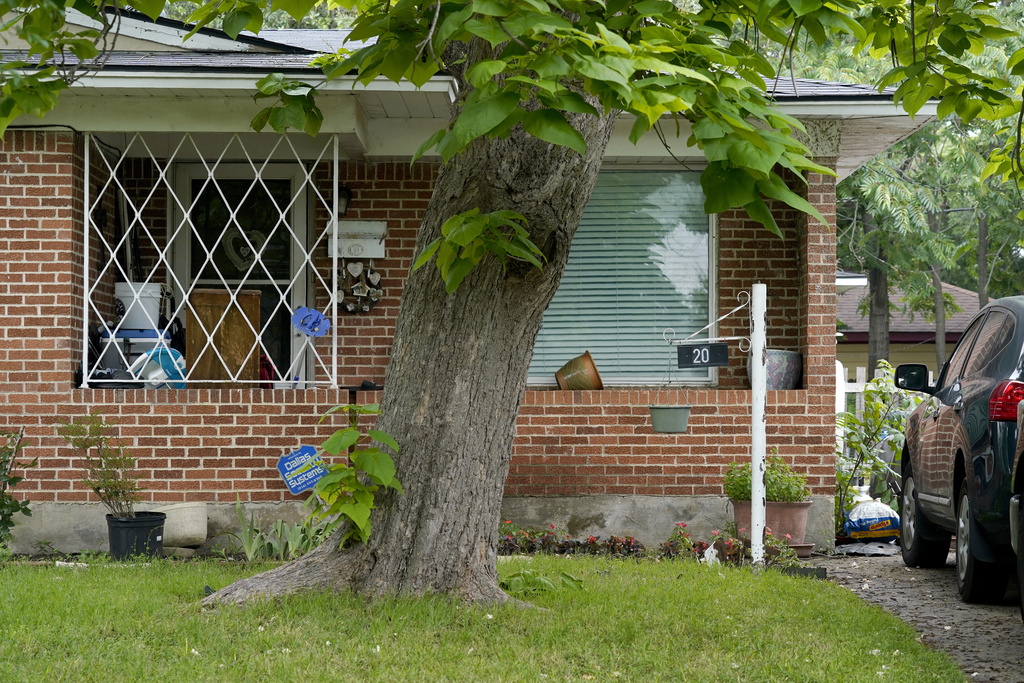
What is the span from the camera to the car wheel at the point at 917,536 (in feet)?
23.2

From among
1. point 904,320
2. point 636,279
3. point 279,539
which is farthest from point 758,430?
point 904,320

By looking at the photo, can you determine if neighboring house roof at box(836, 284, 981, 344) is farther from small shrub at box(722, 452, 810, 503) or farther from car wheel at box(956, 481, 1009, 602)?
car wheel at box(956, 481, 1009, 602)

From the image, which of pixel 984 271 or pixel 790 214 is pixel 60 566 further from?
pixel 984 271

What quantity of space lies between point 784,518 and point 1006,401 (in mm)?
2221

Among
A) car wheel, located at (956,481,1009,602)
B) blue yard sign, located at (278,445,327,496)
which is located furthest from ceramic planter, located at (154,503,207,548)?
car wheel, located at (956,481,1009,602)

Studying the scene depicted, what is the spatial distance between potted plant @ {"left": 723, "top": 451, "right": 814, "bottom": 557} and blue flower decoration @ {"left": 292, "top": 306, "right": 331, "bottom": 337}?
10.5 feet

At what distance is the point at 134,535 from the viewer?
6590 millimetres

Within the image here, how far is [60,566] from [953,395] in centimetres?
573

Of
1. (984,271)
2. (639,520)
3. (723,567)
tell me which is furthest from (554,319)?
(984,271)

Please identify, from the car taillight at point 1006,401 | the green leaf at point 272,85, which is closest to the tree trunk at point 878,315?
the car taillight at point 1006,401

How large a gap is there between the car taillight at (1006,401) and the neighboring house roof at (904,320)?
20.5 meters

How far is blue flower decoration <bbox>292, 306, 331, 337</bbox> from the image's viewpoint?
743 cm

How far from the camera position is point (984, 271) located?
2112 centimetres

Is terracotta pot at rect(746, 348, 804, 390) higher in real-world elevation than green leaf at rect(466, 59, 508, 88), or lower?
lower
